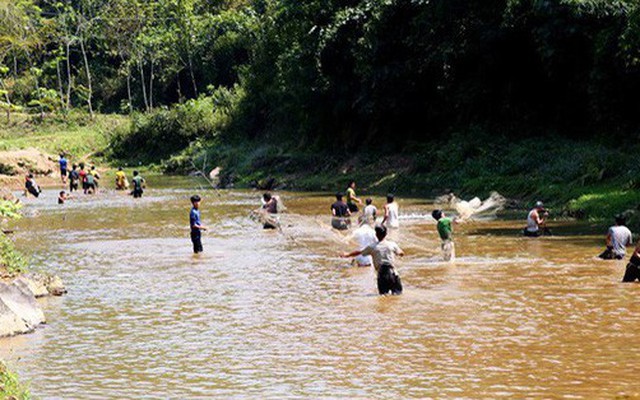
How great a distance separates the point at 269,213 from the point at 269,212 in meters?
0.10

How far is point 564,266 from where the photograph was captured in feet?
69.8

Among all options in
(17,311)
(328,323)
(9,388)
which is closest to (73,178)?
(17,311)

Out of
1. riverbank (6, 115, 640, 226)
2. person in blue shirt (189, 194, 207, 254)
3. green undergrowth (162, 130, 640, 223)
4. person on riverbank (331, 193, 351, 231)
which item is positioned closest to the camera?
person in blue shirt (189, 194, 207, 254)

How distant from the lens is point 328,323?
1606 cm

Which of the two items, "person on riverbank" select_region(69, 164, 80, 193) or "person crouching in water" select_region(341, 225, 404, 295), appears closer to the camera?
"person crouching in water" select_region(341, 225, 404, 295)

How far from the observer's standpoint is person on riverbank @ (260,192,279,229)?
101 feet

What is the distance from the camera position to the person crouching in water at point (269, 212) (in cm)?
3078

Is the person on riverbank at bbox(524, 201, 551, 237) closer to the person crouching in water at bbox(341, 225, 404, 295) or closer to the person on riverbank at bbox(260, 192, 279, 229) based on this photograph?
the person on riverbank at bbox(260, 192, 279, 229)

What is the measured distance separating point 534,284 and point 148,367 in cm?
856

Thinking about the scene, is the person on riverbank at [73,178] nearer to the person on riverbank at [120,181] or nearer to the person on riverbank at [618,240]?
the person on riverbank at [120,181]

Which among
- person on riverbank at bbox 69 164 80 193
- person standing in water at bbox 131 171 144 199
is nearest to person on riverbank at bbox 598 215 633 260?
person standing in water at bbox 131 171 144 199

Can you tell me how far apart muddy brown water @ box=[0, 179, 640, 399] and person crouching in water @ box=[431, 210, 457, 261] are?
0.34 metres

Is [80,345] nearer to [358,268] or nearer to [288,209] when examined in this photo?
[358,268]

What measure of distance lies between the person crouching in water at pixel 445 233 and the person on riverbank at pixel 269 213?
9050mm
